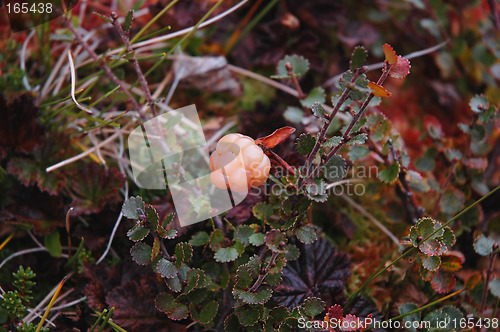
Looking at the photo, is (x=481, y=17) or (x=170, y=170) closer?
(x=170, y=170)

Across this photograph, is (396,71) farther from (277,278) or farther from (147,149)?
(147,149)

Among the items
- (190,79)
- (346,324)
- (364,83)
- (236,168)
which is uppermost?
(364,83)

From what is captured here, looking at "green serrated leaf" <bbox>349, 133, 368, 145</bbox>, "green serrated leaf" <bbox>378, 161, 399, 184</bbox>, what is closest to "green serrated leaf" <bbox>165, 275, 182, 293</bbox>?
"green serrated leaf" <bbox>349, 133, 368, 145</bbox>

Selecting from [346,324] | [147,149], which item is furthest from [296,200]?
[147,149]

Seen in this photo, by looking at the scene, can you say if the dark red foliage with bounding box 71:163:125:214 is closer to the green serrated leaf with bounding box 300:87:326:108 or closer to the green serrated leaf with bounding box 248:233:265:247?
the green serrated leaf with bounding box 248:233:265:247

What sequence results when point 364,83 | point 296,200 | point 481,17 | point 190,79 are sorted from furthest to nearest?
point 481,17, point 190,79, point 296,200, point 364,83

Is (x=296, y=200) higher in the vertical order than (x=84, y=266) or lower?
higher

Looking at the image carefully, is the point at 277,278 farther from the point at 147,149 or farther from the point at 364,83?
the point at 147,149

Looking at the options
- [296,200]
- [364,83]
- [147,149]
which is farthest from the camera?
[147,149]
